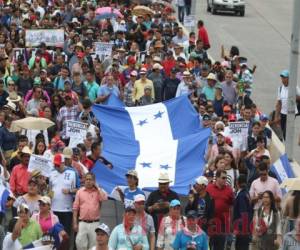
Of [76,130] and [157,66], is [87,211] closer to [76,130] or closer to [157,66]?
[76,130]

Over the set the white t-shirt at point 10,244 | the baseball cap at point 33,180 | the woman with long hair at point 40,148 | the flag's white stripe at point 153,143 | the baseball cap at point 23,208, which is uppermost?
the baseball cap at point 23,208

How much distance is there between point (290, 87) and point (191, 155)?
7.51ft

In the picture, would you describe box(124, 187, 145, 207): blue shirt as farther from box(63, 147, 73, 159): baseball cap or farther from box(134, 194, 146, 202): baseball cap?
box(63, 147, 73, 159): baseball cap

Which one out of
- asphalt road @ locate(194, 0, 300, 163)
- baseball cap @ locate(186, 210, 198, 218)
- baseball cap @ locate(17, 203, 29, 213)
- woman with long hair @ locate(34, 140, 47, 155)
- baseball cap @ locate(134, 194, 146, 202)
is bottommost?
asphalt road @ locate(194, 0, 300, 163)

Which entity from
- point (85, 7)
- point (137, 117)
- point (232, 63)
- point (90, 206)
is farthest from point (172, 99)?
point (85, 7)

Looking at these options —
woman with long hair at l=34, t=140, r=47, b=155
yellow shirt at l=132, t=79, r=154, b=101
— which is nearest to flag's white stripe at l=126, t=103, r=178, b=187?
yellow shirt at l=132, t=79, r=154, b=101

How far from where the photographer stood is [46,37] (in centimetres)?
3222

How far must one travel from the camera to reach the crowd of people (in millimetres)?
18203

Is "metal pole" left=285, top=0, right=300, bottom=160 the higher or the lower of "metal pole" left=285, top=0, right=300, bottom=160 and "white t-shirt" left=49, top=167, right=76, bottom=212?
→ the higher

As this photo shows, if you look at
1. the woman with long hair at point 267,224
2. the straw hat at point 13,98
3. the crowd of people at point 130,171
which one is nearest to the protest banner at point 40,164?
the crowd of people at point 130,171

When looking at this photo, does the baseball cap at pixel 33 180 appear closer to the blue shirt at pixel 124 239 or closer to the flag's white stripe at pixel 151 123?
the blue shirt at pixel 124 239

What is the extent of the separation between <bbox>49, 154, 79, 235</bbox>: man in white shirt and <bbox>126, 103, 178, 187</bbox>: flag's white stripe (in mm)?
1780

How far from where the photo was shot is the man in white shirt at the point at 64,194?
65.2ft

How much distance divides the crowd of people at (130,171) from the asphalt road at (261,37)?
355cm
